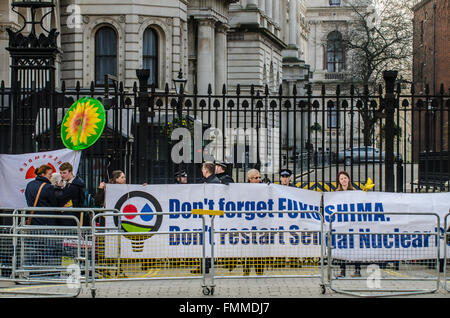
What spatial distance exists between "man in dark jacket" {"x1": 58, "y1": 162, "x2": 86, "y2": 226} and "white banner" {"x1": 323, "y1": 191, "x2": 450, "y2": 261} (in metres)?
3.76

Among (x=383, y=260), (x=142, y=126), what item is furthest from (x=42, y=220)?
(x=383, y=260)

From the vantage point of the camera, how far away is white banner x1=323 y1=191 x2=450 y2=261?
37.7 ft

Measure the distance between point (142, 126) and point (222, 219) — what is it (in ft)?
9.26

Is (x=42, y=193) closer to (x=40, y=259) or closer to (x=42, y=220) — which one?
Answer: (x=42, y=220)

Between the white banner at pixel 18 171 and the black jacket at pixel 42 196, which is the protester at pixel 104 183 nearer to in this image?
the white banner at pixel 18 171

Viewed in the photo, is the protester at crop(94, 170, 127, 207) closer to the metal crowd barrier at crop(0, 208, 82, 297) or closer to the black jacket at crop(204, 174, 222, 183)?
the black jacket at crop(204, 174, 222, 183)

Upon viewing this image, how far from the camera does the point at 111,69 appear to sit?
35.2 m

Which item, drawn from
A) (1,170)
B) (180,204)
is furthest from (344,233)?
(1,170)

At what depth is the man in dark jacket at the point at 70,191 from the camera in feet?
42.5

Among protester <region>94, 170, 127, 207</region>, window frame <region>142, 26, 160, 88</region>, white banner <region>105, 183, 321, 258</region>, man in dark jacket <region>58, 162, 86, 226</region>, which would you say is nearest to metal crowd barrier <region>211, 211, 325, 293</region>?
white banner <region>105, 183, 321, 258</region>

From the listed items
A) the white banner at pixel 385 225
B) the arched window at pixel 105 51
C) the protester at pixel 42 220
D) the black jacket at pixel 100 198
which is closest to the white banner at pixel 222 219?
the white banner at pixel 385 225

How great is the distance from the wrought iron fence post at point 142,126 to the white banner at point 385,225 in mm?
3408

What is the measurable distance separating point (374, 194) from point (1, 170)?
6.13m

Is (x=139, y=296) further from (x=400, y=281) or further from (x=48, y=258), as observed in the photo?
(x=400, y=281)
